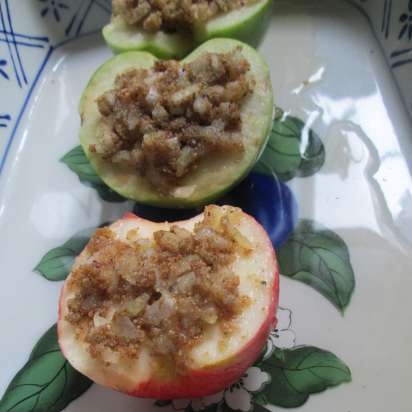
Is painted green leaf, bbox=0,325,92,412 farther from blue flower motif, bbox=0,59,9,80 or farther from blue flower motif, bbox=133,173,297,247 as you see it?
blue flower motif, bbox=0,59,9,80

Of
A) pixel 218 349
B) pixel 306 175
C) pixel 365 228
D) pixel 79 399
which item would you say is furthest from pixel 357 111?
pixel 79 399

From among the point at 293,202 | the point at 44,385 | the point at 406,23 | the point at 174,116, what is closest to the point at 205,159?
the point at 174,116

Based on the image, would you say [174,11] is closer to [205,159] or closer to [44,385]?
[205,159]

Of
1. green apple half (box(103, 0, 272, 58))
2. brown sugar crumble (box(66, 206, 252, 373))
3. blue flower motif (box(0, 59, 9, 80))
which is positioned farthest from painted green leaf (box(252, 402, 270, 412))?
blue flower motif (box(0, 59, 9, 80))

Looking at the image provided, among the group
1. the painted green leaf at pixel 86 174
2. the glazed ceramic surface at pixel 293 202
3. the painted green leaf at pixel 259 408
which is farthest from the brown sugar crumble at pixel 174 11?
the painted green leaf at pixel 259 408

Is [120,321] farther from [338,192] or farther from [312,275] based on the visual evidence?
[338,192]

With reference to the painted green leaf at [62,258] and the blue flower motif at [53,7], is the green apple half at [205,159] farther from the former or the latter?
the blue flower motif at [53,7]
